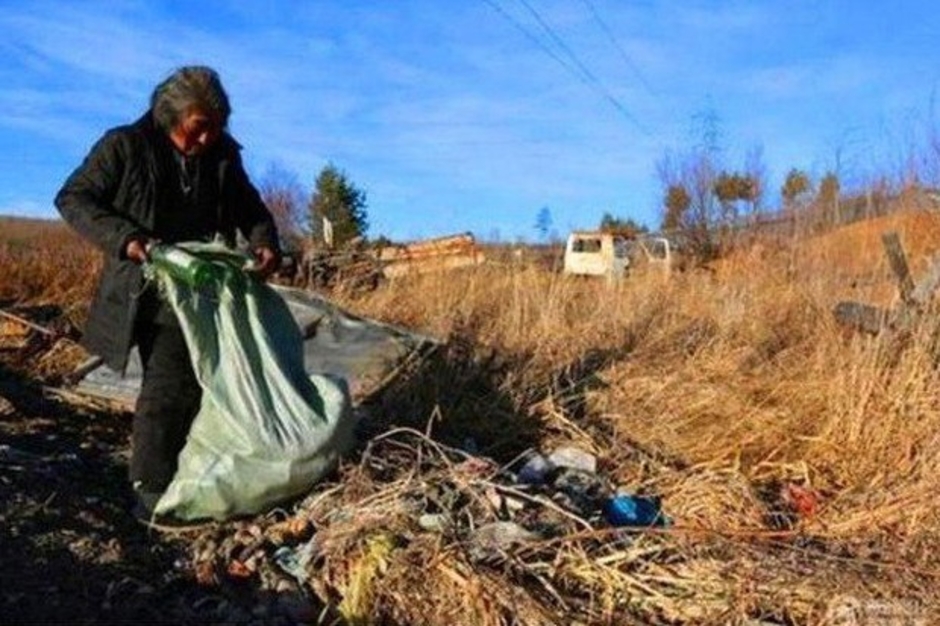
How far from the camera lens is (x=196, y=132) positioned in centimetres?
360

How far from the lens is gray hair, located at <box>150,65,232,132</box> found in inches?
138

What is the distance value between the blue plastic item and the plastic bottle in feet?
5.30

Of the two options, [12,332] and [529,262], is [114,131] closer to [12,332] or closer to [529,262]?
[12,332]

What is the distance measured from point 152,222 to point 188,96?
432 mm

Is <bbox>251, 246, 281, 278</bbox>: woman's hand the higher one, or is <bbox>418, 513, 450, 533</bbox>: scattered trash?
<bbox>251, 246, 281, 278</bbox>: woman's hand

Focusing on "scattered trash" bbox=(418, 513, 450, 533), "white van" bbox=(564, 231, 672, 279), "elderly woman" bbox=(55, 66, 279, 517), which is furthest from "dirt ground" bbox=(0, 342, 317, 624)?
"white van" bbox=(564, 231, 672, 279)

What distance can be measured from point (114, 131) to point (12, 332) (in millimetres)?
4287

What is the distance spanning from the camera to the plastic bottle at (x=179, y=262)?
3.40m

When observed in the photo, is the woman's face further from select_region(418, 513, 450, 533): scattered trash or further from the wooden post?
the wooden post

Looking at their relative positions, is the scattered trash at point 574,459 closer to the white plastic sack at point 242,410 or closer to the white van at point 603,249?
the white plastic sack at point 242,410

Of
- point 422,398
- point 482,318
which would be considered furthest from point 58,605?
point 482,318

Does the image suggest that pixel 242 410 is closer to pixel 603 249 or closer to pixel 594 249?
pixel 603 249

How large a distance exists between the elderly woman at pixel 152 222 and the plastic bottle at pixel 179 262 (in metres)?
0.04

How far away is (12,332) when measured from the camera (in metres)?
7.35
